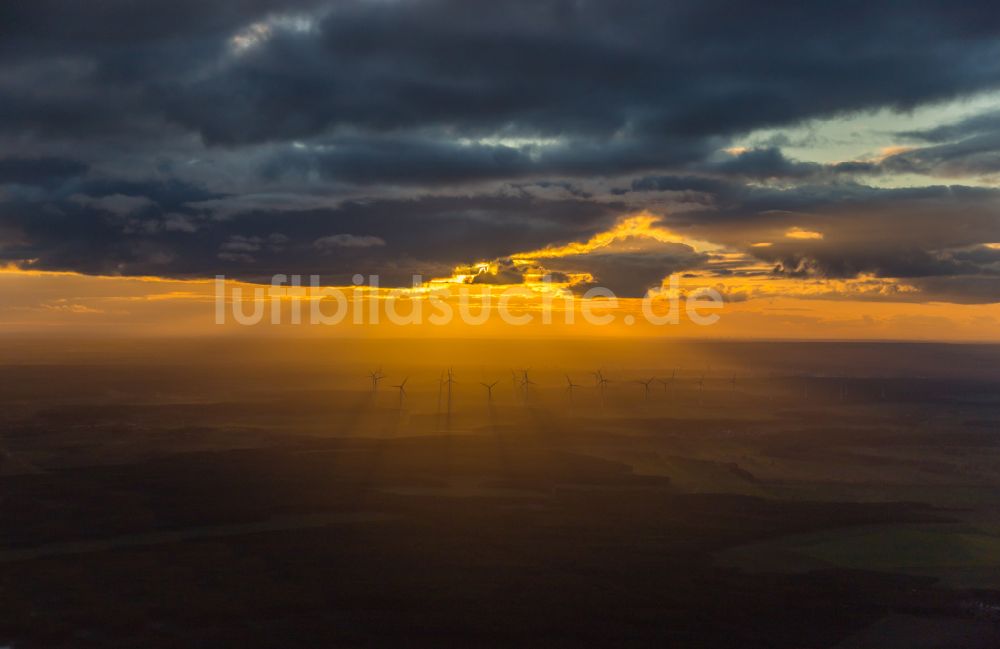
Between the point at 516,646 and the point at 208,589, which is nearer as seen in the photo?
the point at 516,646

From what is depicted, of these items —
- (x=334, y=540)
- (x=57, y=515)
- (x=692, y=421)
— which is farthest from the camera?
(x=692, y=421)

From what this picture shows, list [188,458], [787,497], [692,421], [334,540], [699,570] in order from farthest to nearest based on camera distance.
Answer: [692,421] < [188,458] < [787,497] < [334,540] < [699,570]

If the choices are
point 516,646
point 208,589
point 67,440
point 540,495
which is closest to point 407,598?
point 516,646

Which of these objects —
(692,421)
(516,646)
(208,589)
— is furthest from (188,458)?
(692,421)

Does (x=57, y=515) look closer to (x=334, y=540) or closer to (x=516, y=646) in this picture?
(x=334, y=540)

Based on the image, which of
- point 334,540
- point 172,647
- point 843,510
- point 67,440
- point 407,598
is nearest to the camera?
point 172,647

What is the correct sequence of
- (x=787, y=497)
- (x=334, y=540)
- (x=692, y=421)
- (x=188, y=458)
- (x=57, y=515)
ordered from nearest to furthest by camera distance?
(x=334, y=540), (x=57, y=515), (x=787, y=497), (x=188, y=458), (x=692, y=421)

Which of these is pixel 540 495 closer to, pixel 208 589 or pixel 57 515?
pixel 208 589

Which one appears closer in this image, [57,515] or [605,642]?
[605,642]
